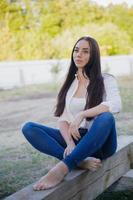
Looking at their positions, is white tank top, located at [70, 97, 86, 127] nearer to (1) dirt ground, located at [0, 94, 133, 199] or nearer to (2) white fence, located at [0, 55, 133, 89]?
(1) dirt ground, located at [0, 94, 133, 199]

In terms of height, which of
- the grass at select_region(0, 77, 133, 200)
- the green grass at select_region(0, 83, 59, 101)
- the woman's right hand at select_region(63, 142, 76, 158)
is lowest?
the grass at select_region(0, 77, 133, 200)

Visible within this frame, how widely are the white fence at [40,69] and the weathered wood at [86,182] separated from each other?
12.6ft

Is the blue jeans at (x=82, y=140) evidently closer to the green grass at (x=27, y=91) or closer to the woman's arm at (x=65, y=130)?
the woman's arm at (x=65, y=130)

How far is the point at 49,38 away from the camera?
6.39 meters

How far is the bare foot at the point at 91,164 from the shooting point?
1.54 meters

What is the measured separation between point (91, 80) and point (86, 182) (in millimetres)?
401

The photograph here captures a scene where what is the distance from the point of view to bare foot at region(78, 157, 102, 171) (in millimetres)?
1536

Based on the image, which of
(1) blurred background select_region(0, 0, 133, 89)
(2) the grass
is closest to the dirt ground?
(2) the grass

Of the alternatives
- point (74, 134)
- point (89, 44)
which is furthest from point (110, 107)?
point (89, 44)

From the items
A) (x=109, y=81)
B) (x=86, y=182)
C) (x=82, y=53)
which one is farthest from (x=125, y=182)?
(x=82, y=53)

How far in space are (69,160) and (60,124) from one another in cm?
25

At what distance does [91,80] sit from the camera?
1.65 metres

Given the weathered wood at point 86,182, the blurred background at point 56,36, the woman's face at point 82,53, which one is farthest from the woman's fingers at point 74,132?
the blurred background at point 56,36

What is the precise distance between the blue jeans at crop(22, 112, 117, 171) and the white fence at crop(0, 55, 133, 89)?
4.00 m
